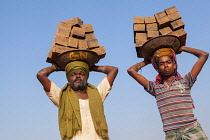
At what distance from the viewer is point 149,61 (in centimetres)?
669

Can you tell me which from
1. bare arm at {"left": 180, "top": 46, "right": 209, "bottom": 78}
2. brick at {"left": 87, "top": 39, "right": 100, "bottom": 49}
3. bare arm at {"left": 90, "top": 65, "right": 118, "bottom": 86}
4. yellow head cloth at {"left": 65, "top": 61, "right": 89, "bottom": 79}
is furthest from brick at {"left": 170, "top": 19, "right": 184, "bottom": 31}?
yellow head cloth at {"left": 65, "top": 61, "right": 89, "bottom": 79}

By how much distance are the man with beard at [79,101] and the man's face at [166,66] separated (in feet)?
3.53

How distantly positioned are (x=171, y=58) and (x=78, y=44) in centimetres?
192

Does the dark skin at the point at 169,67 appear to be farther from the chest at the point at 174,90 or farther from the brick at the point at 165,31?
the brick at the point at 165,31

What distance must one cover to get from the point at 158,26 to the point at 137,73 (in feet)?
3.61

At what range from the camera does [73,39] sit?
651 cm

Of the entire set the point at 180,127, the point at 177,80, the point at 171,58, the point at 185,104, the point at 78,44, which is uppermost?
the point at 78,44

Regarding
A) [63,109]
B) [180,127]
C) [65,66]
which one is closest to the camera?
[180,127]

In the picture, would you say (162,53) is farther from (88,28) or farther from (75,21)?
(75,21)

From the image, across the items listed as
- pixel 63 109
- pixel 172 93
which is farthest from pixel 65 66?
pixel 172 93

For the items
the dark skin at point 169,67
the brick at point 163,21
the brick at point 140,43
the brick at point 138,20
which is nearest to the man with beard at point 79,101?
the dark skin at point 169,67

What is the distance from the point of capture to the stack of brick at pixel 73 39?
634 cm

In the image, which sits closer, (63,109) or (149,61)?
(63,109)

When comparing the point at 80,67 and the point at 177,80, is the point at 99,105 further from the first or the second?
the point at 177,80
